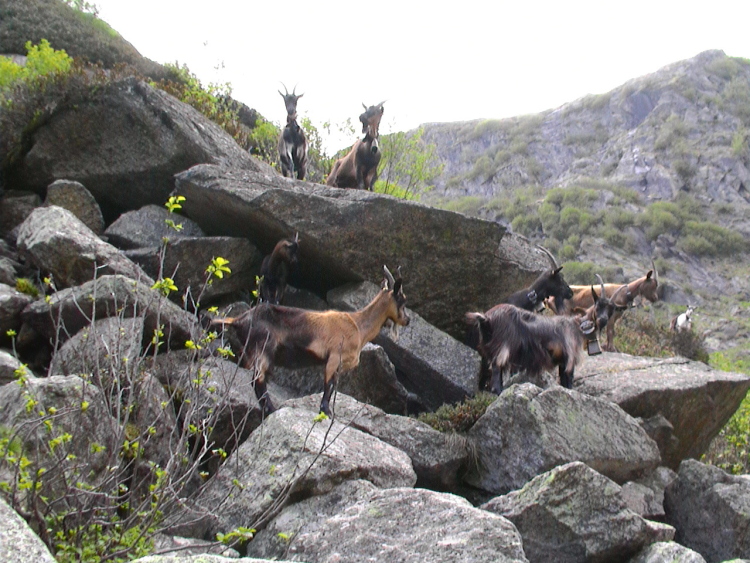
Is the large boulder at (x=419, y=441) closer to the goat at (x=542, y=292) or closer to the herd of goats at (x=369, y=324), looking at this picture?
the herd of goats at (x=369, y=324)

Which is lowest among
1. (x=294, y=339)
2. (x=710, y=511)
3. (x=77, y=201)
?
(x=710, y=511)

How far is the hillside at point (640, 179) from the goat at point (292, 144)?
18.3m

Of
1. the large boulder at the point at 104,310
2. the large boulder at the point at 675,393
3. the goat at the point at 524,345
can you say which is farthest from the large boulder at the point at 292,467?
the large boulder at the point at 675,393

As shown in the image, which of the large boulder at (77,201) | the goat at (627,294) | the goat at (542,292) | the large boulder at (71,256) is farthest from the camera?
the goat at (627,294)

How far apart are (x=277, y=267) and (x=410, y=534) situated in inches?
236

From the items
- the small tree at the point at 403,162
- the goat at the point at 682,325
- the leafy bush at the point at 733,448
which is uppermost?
the small tree at the point at 403,162

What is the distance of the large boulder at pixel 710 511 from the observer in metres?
6.61

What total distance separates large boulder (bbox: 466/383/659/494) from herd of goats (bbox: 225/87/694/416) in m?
1.60

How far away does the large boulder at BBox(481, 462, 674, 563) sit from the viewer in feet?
18.1

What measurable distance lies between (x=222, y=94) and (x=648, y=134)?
37595mm

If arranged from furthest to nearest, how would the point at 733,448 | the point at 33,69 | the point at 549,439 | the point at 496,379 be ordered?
the point at 733,448 → the point at 33,69 → the point at 496,379 → the point at 549,439

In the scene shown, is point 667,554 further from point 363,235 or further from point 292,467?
point 363,235

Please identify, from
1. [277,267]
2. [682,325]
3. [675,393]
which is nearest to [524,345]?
[675,393]

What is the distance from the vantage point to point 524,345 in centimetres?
938
